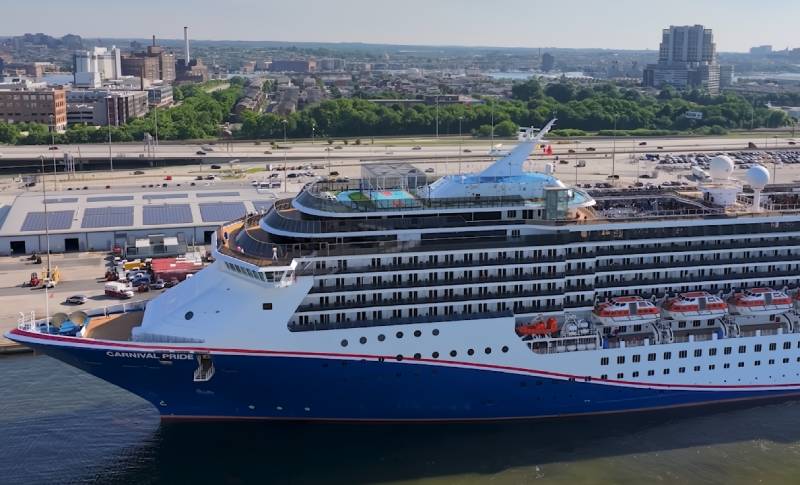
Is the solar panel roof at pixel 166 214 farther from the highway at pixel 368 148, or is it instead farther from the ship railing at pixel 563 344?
the highway at pixel 368 148

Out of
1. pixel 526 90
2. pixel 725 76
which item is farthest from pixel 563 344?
pixel 725 76

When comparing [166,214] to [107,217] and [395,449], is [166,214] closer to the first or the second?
[107,217]

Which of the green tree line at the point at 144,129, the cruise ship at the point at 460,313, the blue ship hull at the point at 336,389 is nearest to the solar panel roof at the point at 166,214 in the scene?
the cruise ship at the point at 460,313

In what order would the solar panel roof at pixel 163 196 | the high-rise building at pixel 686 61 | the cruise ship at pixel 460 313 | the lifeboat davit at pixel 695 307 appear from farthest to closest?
the high-rise building at pixel 686 61 → the solar panel roof at pixel 163 196 → the lifeboat davit at pixel 695 307 → the cruise ship at pixel 460 313

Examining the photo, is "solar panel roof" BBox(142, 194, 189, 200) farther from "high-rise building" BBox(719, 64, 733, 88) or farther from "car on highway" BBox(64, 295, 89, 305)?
"high-rise building" BBox(719, 64, 733, 88)

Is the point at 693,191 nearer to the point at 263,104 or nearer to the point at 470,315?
the point at 470,315
